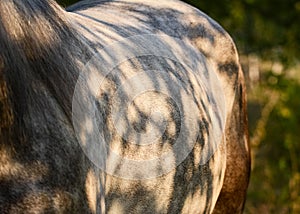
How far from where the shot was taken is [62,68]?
396cm

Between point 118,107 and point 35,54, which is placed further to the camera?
point 118,107

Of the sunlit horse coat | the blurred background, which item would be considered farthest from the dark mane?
the blurred background

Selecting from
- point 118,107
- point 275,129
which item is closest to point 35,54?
point 118,107

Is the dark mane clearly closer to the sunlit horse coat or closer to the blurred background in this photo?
the sunlit horse coat

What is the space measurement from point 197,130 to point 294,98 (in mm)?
4513

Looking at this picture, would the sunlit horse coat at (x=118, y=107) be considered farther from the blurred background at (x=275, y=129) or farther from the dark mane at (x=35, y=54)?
the blurred background at (x=275, y=129)

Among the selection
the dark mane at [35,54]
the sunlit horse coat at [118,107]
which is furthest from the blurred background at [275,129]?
the dark mane at [35,54]

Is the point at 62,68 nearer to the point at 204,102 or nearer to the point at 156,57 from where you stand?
the point at 156,57

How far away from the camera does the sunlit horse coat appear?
11.9 ft

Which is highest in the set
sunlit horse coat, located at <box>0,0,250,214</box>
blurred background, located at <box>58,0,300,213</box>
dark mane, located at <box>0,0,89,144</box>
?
dark mane, located at <box>0,0,89,144</box>

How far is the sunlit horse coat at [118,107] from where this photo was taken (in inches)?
142

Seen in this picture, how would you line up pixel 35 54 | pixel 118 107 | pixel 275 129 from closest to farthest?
1. pixel 35 54
2. pixel 118 107
3. pixel 275 129

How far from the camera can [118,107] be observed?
4.38m

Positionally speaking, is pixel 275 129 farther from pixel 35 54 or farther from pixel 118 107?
pixel 35 54
